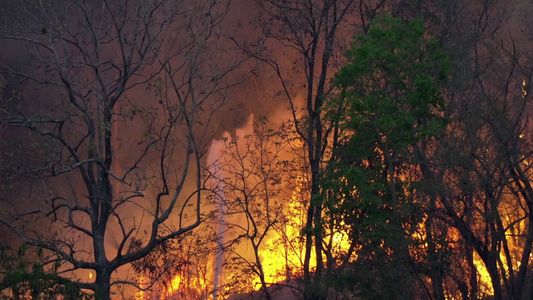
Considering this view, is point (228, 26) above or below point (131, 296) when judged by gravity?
above

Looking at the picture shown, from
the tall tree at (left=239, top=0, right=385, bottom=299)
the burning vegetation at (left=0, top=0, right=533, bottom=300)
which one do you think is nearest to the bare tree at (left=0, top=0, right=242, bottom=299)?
the burning vegetation at (left=0, top=0, right=533, bottom=300)

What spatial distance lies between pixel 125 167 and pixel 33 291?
488 inches

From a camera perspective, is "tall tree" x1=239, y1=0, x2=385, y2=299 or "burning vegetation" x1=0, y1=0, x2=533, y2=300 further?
"tall tree" x1=239, y1=0, x2=385, y2=299

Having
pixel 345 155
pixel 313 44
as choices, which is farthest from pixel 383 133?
pixel 313 44

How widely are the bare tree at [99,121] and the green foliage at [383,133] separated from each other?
10.3 ft

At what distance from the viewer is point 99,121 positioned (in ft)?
42.5

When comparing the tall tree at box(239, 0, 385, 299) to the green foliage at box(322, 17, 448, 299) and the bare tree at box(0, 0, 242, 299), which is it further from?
the green foliage at box(322, 17, 448, 299)

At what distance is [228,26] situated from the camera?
77.2 ft

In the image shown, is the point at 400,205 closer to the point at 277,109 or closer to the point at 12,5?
the point at 277,109

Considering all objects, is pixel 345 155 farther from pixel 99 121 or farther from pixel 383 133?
pixel 99 121

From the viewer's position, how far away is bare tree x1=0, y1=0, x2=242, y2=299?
12367 mm

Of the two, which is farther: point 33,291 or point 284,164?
point 284,164

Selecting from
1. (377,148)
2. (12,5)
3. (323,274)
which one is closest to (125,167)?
(12,5)

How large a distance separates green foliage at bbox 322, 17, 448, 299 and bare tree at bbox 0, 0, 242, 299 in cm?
314
